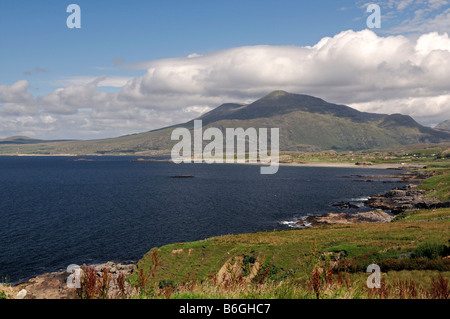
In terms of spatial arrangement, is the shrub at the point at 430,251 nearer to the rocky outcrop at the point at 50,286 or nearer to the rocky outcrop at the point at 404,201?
the rocky outcrop at the point at 50,286

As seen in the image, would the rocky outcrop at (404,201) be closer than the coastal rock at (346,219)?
No

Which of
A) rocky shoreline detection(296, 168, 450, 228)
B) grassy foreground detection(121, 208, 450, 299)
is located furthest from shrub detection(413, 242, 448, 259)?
rocky shoreline detection(296, 168, 450, 228)

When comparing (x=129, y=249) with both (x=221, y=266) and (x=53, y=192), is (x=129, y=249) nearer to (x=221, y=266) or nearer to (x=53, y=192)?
(x=221, y=266)

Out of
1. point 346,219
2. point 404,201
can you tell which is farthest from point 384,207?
point 346,219

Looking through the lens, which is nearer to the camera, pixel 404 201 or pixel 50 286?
pixel 50 286

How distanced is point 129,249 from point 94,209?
46.9 m

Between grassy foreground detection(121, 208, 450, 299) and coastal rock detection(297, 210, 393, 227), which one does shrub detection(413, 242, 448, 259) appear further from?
coastal rock detection(297, 210, 393, 227)

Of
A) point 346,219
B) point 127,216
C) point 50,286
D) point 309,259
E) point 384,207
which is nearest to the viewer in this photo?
point 309,259

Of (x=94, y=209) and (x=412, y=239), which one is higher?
(x=412, y=239)

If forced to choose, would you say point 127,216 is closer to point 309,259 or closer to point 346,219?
point 346,219

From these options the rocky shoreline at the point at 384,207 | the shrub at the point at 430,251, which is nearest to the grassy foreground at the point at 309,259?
the shrub at the point at 430,251

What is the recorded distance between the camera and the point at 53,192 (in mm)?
137875
